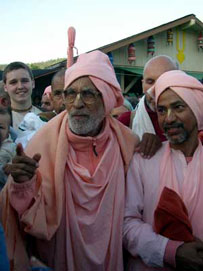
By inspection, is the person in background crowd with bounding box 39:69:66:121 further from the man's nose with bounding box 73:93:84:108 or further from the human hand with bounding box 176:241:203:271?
the human hand with bounding box 176:241:203:271

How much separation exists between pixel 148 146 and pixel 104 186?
1.43ft

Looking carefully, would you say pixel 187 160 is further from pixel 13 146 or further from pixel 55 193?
pixel 13 146

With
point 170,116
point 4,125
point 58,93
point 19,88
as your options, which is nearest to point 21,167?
point 4,125

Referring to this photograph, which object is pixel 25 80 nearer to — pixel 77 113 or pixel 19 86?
pixel 19 86

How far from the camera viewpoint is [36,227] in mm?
2094

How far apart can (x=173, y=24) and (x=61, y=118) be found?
13.2 meters

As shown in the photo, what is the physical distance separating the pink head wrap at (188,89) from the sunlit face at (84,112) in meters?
0.47

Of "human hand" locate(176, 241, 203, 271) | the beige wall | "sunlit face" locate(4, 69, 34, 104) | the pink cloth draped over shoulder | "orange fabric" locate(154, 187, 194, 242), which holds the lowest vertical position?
"human hand" locate(176, 241, 203, 271)

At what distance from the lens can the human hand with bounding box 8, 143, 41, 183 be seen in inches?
76.6

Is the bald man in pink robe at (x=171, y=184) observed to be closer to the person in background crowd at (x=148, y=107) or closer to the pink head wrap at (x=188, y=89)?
the pink head wrap at (x=188, y=89)

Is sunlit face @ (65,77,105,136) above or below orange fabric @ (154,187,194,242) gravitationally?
above

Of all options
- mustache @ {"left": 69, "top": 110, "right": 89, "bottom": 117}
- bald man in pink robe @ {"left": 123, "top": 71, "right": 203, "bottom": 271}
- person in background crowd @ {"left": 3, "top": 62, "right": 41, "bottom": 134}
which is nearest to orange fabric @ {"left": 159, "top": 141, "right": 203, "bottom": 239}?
bald man in pink robe @ {"left": 123, "top": 71, "right": 203, "bottom": 271}

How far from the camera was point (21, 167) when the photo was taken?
1945mm

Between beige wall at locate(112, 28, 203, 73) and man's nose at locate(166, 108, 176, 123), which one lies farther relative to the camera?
beige wall at locate(112, 28, 203, 73)
